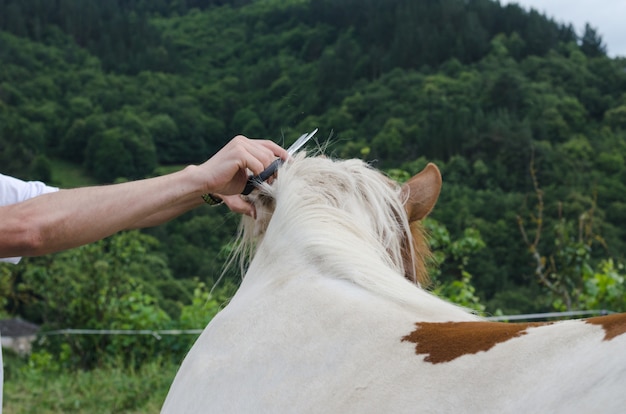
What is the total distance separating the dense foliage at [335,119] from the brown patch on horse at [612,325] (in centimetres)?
138

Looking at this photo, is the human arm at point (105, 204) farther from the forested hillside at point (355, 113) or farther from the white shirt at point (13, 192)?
the forested hillside at point (355, 113)

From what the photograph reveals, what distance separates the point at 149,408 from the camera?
549 cm

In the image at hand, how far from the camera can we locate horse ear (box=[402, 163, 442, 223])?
2.00 m

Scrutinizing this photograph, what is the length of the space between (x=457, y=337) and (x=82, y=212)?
933 millimetres

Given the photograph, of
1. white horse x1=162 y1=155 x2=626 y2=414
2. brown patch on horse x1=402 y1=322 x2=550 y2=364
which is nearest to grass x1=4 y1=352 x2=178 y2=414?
white horse x1=162 y1=155 x2=626 y2=414

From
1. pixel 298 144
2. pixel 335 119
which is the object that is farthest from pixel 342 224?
pixel 335 119

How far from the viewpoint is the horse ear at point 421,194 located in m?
2.00

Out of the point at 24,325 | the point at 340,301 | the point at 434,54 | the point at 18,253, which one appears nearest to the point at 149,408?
the point at 18,253

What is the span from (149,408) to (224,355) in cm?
416

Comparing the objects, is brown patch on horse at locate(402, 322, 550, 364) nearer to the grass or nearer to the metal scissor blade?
the metal scissor blade

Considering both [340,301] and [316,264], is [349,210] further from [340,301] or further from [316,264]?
[340,301]

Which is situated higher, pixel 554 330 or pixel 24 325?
pixel 554 330

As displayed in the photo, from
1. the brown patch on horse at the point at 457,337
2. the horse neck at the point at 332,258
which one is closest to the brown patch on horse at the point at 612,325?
the brown patch on horse at the point at 457,337

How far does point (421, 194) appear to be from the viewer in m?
2.03
